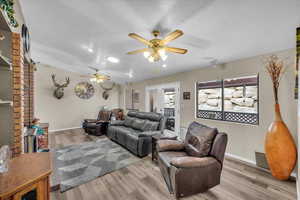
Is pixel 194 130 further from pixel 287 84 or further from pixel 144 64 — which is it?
pixel 144 64

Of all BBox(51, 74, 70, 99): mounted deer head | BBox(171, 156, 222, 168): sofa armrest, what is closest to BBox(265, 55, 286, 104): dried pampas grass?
BBox(171, 156, 222, 168): sofa armrest

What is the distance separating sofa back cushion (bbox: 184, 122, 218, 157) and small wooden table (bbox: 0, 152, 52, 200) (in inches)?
73.7

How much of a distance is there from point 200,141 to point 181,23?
72.2 inches

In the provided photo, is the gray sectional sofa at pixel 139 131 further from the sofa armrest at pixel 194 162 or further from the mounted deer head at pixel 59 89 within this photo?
the mounted deer head at pixel 59 89

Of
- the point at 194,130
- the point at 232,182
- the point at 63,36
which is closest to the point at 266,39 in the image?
the point at 194,130

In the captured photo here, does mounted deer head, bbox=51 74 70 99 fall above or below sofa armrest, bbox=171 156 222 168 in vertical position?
above

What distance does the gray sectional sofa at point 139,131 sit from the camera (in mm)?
3150

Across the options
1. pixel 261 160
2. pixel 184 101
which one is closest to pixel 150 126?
pixel 184 101

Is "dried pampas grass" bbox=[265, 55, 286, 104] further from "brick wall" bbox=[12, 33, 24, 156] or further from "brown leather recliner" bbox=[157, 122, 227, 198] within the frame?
"brick wall" bbox=[12, 33, 24, 156]

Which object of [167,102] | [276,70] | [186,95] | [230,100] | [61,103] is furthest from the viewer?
[61,103]

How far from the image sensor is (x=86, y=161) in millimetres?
2959

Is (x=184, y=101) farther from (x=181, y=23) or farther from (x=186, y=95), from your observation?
(x=181, y=23)

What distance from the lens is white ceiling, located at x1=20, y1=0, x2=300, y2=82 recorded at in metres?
1.60

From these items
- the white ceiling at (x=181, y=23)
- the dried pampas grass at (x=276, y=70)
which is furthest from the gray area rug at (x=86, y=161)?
the dried pampas grass at (x=276, y=70)
